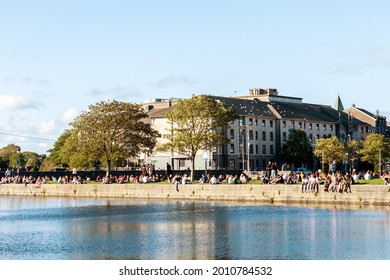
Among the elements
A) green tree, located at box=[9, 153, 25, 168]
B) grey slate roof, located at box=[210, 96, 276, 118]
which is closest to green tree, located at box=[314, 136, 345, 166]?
grey slate roof, located at box=[210, 96, 276, 118]

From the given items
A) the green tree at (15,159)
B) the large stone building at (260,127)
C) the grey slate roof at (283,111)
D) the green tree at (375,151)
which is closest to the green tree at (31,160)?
the green tree at (15,159)

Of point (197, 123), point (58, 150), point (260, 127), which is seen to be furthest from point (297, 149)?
point (197, 123)

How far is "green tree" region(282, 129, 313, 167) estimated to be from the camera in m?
154

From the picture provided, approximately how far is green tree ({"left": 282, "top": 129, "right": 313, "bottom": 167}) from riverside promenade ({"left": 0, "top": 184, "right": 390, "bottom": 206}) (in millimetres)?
63661

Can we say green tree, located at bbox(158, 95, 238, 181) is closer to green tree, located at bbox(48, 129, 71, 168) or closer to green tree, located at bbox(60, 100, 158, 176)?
green tree, located at bbox(60, 100, 158, 176)

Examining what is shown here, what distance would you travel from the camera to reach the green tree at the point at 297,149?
507 feet

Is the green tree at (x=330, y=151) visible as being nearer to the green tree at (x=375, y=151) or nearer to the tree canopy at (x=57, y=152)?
the green tree at (x=375, y=151)

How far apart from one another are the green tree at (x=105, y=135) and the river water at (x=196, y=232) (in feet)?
96.0

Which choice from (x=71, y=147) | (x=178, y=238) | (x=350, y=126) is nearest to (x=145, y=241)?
(x=178, y=238)

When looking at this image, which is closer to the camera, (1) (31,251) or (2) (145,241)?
(1) (31,251)

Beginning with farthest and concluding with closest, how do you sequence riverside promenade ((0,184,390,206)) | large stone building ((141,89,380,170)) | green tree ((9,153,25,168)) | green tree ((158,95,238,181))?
1. green tree ((9,153,25,168))
2. large stone building ((141,89,380,170))
3. green tree ((158,95,238,181))
4. riverside promenade ((0,184,390,206))
